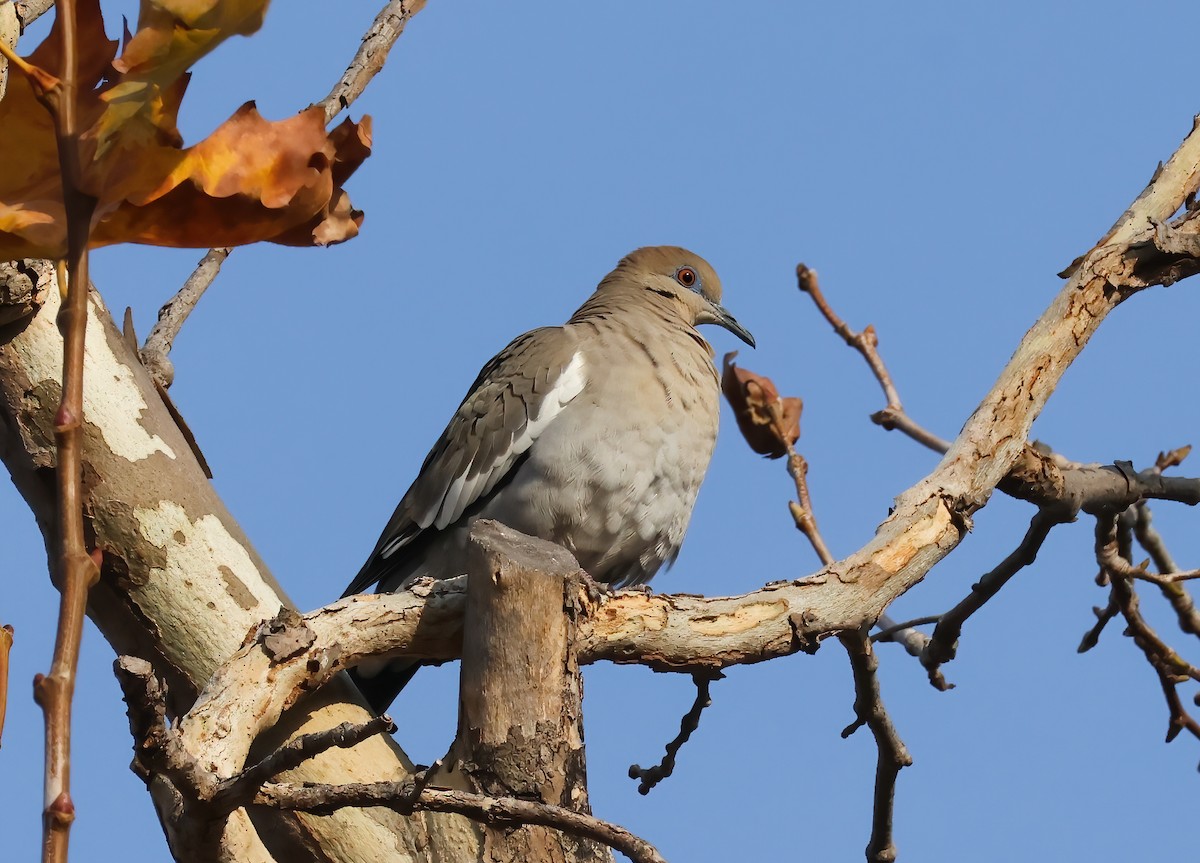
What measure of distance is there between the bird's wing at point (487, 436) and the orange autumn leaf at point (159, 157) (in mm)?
3531

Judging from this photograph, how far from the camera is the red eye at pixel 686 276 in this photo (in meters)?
5.86

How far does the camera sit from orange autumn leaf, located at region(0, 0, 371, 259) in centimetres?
80

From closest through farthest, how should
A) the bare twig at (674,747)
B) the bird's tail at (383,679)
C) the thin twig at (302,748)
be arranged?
the thin twig at (302,748) < the bare twig at (674,747) < the bird's tail at (383,679)

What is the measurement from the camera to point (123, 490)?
2727mm

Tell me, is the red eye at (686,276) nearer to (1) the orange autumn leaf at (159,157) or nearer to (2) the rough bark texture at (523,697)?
(2) the rough bark texture at (523,697)

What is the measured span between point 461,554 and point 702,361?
1133mm

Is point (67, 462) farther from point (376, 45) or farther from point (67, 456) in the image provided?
point (376, 45)

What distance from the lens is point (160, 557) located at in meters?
2.72

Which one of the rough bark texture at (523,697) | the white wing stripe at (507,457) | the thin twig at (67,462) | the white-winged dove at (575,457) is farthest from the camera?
the white wing stripe at (507,457)

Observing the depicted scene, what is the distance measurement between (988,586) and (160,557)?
215 centimetres

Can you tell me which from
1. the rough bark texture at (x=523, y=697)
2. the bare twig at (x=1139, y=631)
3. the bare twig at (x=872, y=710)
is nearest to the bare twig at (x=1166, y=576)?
the bare twig at (x=1139, y=631)

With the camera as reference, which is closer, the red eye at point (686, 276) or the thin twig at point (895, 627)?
the thin twig at point (895, 627)

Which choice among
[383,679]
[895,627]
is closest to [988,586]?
[895,627]

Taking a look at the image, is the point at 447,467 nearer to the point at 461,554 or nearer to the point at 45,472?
the point at 461,554
